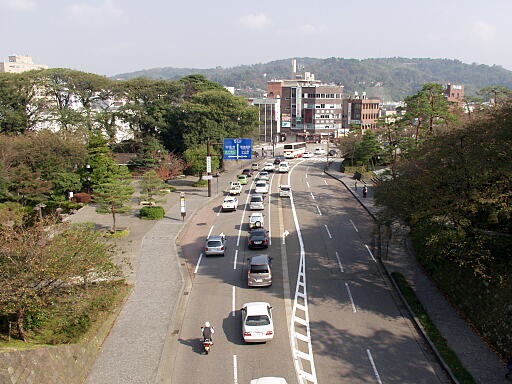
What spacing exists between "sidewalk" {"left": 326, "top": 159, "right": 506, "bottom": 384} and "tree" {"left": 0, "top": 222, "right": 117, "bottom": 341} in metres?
16.8

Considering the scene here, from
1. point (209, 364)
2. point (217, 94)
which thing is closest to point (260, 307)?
point (209, 364)

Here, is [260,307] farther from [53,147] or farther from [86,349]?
[53,147]

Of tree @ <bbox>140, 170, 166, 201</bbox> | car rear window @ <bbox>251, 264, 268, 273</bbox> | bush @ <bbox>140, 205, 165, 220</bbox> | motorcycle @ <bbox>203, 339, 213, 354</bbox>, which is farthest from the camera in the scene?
tree @ <bbox>140, 170, 166, 201</bbox>

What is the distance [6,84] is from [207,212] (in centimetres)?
3880

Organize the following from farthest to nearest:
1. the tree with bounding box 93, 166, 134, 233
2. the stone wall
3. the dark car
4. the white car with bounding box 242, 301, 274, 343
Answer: the tree with bounding box 93, 166, 134, 233 → the dark car → the white car with bounding box 242, 301, 274, 343 → the stone wall

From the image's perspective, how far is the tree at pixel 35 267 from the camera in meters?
18.1

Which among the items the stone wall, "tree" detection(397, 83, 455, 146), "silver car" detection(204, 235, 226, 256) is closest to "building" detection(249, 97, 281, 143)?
"tree" detection(397, 83, 455, 146)

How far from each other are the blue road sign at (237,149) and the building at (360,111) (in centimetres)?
Result: 9044

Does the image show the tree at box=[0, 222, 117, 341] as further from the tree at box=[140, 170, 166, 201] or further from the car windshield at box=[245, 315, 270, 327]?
the tree at box=[140, 170, 166, 201]

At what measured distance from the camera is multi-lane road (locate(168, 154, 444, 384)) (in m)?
18.6

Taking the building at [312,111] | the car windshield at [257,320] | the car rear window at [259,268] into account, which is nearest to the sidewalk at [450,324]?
the car windshield at [257,320]

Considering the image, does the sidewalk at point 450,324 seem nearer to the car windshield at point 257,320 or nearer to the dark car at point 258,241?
the car windshield at point 257,320

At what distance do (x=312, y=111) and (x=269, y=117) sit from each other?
13.4 meters

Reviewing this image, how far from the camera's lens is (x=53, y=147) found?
154 feet
